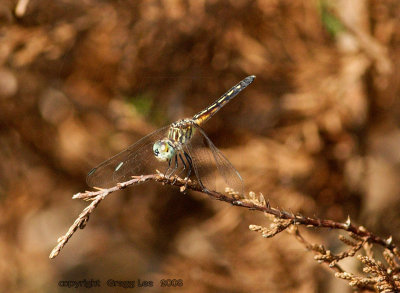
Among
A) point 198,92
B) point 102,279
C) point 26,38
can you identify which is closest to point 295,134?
point 198,92

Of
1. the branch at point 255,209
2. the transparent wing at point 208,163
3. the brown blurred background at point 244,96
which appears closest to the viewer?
the branch at point 255,209

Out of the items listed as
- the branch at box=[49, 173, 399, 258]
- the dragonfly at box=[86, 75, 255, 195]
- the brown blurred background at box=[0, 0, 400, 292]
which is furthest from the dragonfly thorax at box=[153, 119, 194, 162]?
the brown blurred background at box=[0, 0, 400, 292]

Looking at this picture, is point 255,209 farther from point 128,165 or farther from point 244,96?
point 244,96

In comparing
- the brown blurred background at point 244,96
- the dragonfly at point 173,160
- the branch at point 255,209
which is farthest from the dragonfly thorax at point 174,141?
the brown blurred background at point 244,96

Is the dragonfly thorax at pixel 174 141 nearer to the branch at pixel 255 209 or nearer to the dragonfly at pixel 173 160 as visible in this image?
the dragonfly at pixel 173 160

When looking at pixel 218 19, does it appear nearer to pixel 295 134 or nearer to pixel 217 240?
pixel 295 134

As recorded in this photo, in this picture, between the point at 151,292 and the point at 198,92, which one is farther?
the point at 151,292
